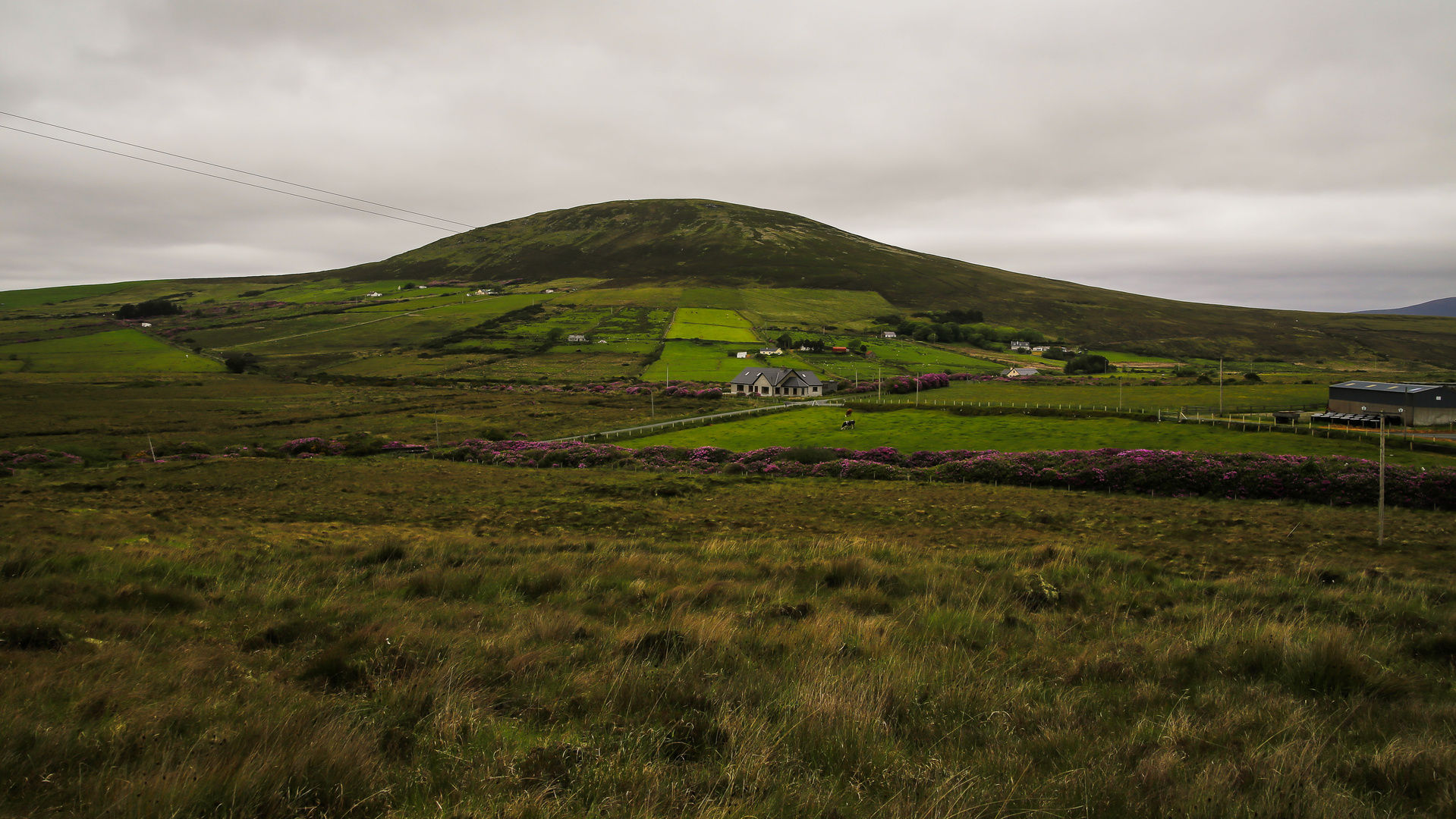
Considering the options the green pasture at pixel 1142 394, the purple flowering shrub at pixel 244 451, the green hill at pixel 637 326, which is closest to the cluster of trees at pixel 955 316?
the green hill at pixel 637 326

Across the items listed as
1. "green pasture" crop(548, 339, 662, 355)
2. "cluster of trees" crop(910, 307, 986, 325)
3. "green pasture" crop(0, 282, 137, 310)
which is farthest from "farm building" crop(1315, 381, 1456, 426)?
"green pasture" crop(0, 282, 137, 310)

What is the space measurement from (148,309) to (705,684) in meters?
208

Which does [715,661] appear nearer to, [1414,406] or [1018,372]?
[1414,406]

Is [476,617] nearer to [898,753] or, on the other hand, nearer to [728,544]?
[898,753]

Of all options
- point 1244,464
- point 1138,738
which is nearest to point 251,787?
point 1138,738

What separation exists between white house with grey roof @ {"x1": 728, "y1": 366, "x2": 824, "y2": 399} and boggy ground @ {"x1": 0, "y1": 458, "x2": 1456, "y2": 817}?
236 ft

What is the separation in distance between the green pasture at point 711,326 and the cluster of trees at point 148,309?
127659mm

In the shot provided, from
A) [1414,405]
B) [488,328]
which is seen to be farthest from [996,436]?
[488,328]

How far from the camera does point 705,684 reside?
16.8ft

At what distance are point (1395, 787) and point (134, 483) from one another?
39.8 metres

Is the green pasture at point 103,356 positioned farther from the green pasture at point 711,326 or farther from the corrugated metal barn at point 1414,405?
the corrugated metal barn at point 1414,405

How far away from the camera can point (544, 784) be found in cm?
349

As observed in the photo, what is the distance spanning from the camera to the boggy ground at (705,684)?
137 inches

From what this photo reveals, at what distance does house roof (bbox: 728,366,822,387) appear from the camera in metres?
84.7
